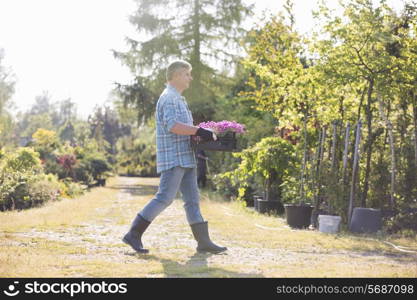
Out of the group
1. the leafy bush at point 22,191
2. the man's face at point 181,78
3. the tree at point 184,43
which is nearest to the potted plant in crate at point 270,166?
the leafy bush at point 22,191

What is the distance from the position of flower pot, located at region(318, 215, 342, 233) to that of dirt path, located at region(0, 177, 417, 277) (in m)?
0.25

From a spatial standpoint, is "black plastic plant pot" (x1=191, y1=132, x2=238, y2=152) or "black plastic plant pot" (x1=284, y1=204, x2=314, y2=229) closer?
"black plastic plant pot" (x1=191, y1=132, x2=238, y2=152)

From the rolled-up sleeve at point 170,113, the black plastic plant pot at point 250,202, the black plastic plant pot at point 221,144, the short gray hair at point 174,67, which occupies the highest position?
the short gray hair at point 174,67

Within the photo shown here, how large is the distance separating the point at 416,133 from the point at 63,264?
5364mm

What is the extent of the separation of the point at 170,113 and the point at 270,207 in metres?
5.96

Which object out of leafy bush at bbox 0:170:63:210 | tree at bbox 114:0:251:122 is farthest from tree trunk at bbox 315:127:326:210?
tree at bbox 114:0:251:122

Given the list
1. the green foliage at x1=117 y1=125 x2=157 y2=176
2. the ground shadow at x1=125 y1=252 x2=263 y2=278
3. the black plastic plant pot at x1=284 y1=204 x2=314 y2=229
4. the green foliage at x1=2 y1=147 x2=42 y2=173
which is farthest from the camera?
the green foliage at x1=117 y1=125 x2=157 y2=176

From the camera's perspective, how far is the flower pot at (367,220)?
768 centimetres

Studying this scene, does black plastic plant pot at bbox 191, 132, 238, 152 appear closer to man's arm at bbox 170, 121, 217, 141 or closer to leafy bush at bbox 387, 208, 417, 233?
man's arm at bbox 170, 121, 217, 141

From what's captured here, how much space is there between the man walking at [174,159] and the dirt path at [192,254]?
24 centimetres

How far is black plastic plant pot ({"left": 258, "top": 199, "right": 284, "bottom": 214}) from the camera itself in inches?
427

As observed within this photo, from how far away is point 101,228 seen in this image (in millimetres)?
7664

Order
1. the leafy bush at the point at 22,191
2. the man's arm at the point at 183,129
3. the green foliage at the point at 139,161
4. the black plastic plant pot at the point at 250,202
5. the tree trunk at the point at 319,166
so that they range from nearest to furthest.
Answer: the man's arm at the point at 183,129 < the tree trunk at the point at 319,166 < the leafy bush at the point at 22,191 < the black plastic plant pot at the point at 250,202 < the green foliage at the point at 139,161

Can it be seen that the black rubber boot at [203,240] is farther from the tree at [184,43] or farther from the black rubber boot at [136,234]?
the tree at [184,43]
